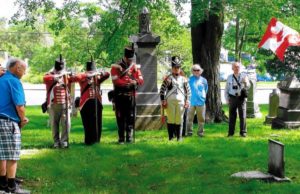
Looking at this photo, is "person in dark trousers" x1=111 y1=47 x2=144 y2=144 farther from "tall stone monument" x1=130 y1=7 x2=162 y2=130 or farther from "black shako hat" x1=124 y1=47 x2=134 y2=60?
"tall stone monument" x1=130 y1=7 x2=162 y2=130

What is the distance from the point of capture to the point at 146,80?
16.4 meters

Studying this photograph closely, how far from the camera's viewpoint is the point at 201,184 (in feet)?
28.1

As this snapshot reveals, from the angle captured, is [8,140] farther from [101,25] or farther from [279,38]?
[101,25]

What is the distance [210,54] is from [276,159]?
10.6 meters

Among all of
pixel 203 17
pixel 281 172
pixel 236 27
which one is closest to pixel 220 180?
pixel 281 172

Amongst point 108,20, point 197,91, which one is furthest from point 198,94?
point 108,20

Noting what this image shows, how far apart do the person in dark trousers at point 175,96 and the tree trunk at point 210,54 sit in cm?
607

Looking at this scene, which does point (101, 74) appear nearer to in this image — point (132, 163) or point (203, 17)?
point (132, 163)

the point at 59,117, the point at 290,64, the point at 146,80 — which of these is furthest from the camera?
the point at 290,64

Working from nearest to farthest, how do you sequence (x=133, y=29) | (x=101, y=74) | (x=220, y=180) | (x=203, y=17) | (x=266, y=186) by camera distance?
(x=266, y=186) < (x=220, y=180) < (x=101, y=74) < (x=203, y=17) < (x=133, y=29)

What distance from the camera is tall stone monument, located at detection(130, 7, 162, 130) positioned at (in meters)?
16.0

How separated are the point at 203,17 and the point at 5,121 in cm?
1040

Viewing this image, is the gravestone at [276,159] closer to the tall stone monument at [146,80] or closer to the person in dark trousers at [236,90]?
the person in dark trousers at [236,90]

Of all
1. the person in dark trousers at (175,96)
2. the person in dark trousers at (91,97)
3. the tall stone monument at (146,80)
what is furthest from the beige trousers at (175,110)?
the tall stone monument at (146,80)
